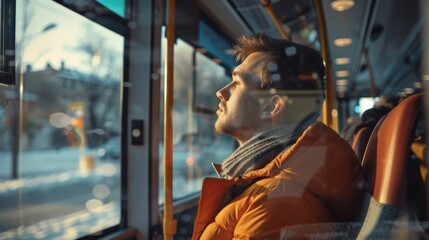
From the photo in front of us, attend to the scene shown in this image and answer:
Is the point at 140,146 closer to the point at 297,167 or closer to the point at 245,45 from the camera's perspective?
the point at 245,45

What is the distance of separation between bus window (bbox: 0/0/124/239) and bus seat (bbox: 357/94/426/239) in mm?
1436

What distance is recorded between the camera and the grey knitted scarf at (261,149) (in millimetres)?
1470

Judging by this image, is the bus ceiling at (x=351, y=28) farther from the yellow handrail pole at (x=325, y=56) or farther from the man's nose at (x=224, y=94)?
the man's nose at (x=224, y=94)

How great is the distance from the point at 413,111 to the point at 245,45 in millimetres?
781

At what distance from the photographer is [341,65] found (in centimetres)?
599

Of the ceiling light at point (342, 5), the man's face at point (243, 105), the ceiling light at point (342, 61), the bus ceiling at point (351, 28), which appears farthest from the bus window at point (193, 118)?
the ceiling light at point (342, 61)

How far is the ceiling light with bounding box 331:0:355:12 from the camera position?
3320 millimetres

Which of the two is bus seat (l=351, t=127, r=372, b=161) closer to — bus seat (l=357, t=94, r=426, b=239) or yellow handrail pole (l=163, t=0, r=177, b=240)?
bus seat (l=357, t=94, r=426, b=239)

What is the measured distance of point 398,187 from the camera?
100 centimetres

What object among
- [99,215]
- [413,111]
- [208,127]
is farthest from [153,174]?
[413,111]

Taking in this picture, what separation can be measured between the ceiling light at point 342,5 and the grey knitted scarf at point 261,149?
2.14m

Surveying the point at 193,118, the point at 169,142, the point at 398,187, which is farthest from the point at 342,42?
the point at 398,187

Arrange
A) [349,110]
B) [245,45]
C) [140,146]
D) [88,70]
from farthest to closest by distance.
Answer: [349,110]
[140,146]
[88,70]
[245,45]

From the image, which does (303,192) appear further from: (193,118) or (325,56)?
(193,118)
